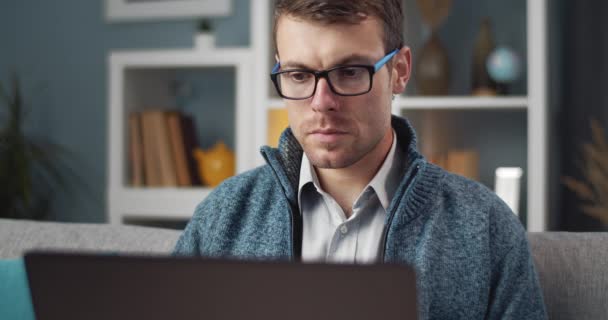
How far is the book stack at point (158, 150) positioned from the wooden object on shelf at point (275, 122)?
15.4 inches

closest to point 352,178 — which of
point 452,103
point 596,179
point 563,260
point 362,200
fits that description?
point 362,200

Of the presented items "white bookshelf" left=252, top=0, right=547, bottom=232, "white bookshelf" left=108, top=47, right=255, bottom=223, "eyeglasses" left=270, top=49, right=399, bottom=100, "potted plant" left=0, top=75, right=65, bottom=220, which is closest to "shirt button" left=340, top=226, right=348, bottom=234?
"eyeglasses" left=270, top=49, right=399, bottom=100

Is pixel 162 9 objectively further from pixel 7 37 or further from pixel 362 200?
pixel 362 200

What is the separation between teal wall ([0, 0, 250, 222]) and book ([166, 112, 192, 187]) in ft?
1.87

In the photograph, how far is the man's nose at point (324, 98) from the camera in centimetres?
106

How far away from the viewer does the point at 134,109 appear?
276cm

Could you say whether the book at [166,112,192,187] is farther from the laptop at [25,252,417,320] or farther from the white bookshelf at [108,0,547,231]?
the laptop at [25,252,417,320]

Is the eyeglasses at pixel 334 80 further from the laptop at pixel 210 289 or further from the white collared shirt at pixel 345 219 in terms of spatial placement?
the laptop at pixel 210 289

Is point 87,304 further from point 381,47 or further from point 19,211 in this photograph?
point 19,211

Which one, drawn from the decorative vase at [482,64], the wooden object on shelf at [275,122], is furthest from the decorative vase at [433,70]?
the wooden object on shelf at [275,122]

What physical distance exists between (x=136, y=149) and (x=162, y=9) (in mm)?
743

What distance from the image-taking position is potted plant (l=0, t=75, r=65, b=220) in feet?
9.72

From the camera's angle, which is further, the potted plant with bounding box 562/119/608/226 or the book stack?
the book stack

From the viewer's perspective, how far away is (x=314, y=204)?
1.21 meters
